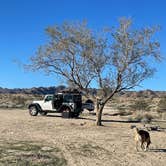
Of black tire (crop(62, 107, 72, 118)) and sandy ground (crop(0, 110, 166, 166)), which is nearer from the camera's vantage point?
sandy ground (crop(0, 110, 166, 166))

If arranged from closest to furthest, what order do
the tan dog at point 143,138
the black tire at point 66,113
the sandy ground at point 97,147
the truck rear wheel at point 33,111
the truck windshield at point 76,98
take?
the sandy ground at point 97,147 < the tan dog at point 143,138 < the black tire at point 66,113 < the truck windshield at point 76,98 < the truck rear wheel at point 33,111

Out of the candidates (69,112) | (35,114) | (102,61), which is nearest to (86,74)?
(102,61)

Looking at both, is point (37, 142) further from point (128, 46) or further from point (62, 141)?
point (128, 46)

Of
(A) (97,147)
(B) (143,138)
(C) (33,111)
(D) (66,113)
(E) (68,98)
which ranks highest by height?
(E) (68,98)

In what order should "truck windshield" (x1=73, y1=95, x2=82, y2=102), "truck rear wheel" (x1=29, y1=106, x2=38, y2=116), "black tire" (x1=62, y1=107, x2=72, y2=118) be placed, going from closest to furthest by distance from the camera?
"black tire" (x1=62, y1=107, x2=72, y2=118), "truck windshield" (x1=73, y1=95, x2=82, y2=102), "truck rear wheel" (x1=29, y1=106, x2=38, y2=116)

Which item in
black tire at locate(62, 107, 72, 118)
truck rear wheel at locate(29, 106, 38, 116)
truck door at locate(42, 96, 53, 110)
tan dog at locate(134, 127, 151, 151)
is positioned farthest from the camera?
truck rear wheel at locate(29, 106, 38, 116)

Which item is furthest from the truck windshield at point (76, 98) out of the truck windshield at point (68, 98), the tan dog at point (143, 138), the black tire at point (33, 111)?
the tan dog at point (143, 138)

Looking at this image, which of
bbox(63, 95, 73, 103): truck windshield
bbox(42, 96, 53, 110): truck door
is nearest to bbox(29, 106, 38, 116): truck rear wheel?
bbox(42, 96, 53, 110): truck door

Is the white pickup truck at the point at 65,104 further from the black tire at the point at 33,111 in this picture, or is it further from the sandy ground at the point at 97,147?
the sandy ground at the point at 97,147

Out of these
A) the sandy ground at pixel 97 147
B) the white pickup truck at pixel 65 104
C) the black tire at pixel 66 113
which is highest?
the white pickup truck at pixel 65 104

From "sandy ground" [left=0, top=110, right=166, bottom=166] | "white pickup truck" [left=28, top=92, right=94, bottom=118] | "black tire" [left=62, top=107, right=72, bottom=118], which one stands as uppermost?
"white pickup truck" [left=28, top=92, right=94, bottom=118]

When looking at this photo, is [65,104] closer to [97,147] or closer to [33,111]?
[33,111]

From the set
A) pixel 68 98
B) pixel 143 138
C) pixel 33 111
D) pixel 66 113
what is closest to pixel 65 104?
pixel 68 98

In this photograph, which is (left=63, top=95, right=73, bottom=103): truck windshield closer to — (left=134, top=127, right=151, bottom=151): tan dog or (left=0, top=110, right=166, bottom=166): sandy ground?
(left=0, top=110, right=166, bottom=166): sandy ground
